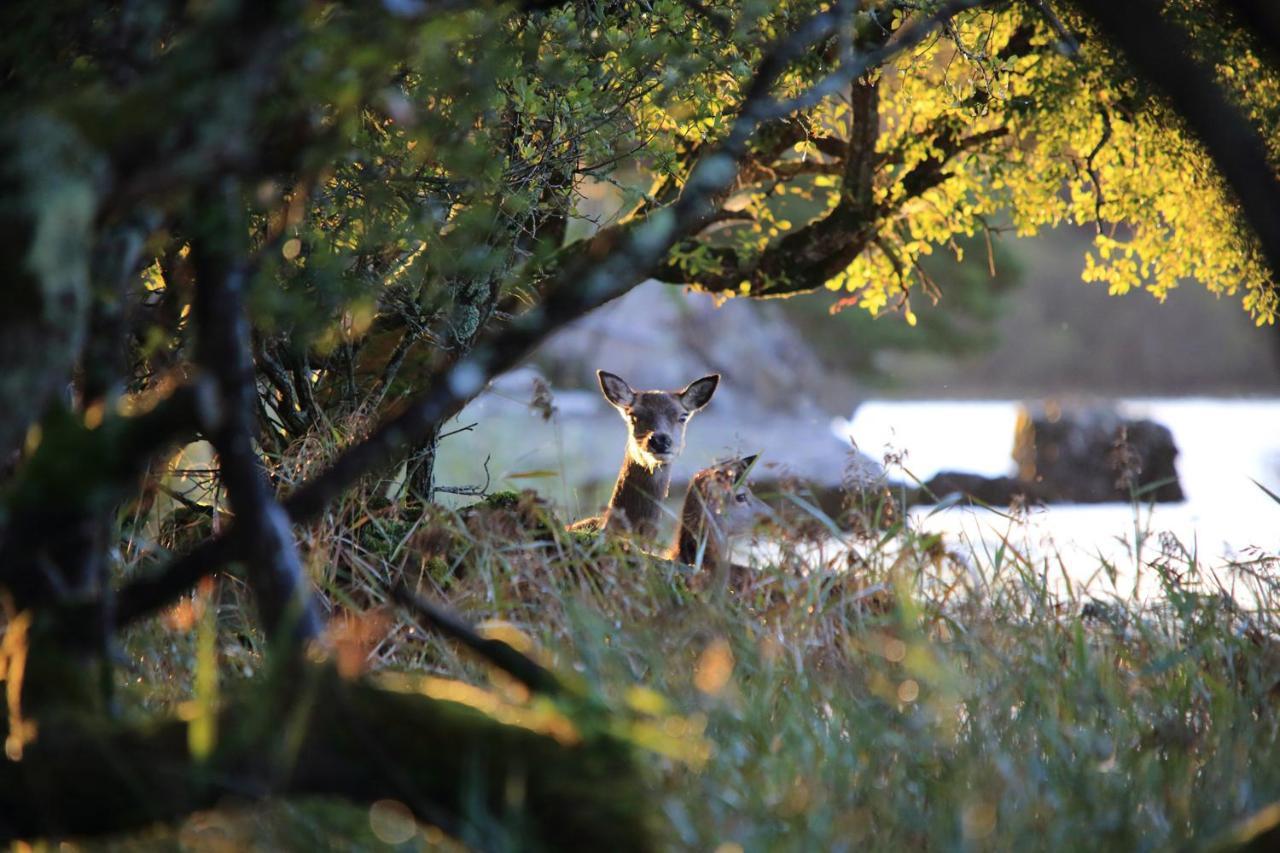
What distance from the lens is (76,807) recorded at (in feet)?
8.89

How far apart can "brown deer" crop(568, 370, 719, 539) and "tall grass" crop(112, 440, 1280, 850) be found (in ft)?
9.46

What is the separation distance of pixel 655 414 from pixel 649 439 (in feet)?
1.87

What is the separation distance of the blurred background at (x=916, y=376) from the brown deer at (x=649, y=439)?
812mm

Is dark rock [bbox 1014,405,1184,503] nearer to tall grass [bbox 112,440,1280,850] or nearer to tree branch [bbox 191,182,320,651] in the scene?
tall grass [bbox 112,440,1280,850]

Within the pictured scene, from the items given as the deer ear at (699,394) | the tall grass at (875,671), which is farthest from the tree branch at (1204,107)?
the deer ear at (699,394)

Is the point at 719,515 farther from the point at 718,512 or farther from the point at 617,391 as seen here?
the point at 617,391

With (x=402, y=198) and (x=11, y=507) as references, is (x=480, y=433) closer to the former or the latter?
(x=402, y=198)

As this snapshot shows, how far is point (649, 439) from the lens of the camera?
9.05 meters

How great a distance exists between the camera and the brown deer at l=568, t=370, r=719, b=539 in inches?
357

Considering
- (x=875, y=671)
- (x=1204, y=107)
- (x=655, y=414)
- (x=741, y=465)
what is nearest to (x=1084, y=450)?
(x=655, y=414)

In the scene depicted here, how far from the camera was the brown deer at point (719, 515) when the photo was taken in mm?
5250

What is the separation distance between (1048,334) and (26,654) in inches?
1595

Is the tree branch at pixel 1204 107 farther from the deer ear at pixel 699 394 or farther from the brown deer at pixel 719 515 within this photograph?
the deer ear at pixel 699 394

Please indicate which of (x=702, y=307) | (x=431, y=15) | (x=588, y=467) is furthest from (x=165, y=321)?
(x=702, y=307)
